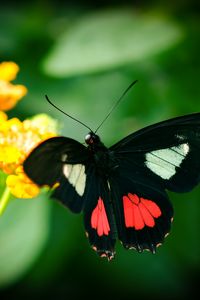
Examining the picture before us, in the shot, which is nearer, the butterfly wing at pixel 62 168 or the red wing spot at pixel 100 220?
the butterfly wing at pixel 62 168

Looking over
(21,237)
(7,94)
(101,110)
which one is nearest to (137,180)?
(7,94)

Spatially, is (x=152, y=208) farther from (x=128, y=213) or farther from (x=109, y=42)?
(x=109, y=42)

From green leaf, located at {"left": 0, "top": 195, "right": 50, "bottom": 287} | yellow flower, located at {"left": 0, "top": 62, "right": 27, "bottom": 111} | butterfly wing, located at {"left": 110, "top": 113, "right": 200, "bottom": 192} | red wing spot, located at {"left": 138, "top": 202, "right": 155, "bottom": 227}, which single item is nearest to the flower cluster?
yellow flower, located at {"left": 0, "top": 62, "right": 27, "bottom": 111}

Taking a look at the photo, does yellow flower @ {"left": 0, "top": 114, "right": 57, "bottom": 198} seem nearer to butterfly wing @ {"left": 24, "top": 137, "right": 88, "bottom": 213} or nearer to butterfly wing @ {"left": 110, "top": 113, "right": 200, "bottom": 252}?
butterfly wing @ {"left": 24, "top": 137, "right": 88, "bottom": 213}

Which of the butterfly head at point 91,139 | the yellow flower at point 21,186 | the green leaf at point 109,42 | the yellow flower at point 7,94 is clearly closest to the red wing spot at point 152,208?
the butterfly head at point 91,139

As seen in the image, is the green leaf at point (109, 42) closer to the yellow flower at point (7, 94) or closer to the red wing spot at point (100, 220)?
the yellow flower at point (7, 94)

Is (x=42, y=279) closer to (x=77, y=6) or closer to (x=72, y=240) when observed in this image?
(x=72, y=240)

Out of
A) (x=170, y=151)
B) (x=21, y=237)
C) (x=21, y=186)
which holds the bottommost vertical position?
(x=21, y=237)

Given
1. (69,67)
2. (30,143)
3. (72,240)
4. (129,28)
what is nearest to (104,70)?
(69,67)
